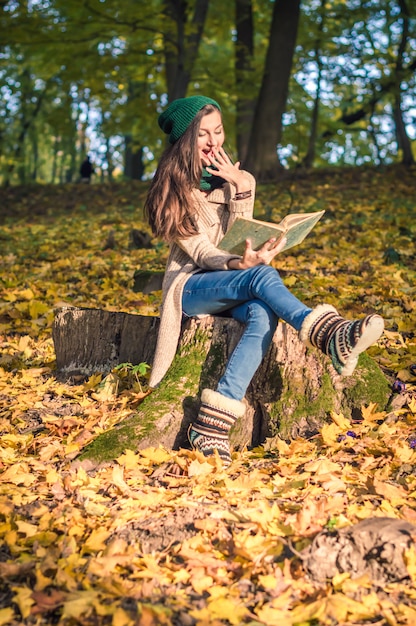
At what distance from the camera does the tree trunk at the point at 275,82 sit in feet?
40.8

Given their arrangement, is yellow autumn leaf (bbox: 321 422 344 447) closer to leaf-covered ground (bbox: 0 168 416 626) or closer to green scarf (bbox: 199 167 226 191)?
leaf-covered ground (bbox: 0 168 416 626)

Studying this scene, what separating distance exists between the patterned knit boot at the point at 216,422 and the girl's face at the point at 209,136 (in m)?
1.38

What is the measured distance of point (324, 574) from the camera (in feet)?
7.33

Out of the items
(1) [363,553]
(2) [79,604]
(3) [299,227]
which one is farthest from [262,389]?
(2) [79,604]

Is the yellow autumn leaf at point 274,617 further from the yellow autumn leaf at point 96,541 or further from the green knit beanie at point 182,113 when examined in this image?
the green knit beanie at point 182,113

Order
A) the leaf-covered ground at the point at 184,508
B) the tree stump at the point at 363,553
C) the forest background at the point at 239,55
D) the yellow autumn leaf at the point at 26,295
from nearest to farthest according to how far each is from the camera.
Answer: the leaf-covered ground at the point at 184,508 < the tree stump at the point at 363,553 < the yellow autumn leaf at the point at 26,295 < the forest background at the point at 239,55

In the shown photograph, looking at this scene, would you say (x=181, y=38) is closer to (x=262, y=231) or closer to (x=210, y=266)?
(x=210, y=266)

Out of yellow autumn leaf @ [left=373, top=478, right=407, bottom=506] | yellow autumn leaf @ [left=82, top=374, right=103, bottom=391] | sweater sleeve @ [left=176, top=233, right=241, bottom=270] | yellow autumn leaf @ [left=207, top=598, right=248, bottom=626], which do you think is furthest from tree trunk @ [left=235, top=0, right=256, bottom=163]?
yellow autumn leaf @ [left=207, top=598, right=248, bottom=626]

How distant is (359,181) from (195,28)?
4221 millimetres

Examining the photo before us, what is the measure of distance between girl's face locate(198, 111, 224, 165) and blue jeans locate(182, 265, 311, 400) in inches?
28.0

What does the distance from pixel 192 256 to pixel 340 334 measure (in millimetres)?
1034

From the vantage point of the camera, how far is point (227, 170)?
373 cm

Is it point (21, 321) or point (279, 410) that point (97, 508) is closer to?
point (279, 410)

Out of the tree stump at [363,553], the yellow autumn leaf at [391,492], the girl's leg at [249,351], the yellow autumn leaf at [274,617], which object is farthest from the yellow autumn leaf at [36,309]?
the yellow autumn leaf at [274,617]
